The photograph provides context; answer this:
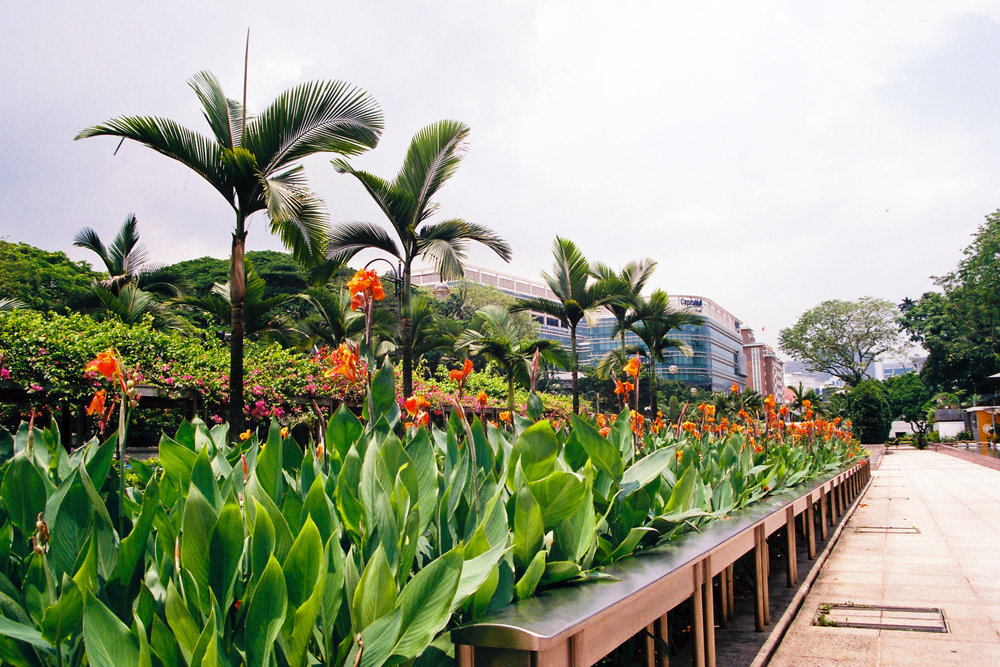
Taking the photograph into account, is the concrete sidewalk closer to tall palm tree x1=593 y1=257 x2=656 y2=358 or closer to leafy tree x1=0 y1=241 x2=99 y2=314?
tall palm tree x1=593 y1=257 x2=656 y2=358

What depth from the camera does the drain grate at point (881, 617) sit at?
2998 mm

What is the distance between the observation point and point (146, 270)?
715 inches

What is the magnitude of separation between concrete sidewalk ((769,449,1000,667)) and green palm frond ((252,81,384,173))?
6.30 metres

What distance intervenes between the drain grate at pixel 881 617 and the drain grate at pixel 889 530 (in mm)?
2838

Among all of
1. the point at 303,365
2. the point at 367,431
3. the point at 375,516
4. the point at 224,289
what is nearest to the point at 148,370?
the point at 303,365

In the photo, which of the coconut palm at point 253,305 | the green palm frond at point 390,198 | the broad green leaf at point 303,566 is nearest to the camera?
the broad green leaf at point 303,566

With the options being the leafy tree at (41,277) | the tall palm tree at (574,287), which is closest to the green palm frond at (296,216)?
the tall palm tree at (574,287)

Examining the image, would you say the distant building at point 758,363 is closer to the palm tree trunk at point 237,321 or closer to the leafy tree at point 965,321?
the leafy tree at point 965,321

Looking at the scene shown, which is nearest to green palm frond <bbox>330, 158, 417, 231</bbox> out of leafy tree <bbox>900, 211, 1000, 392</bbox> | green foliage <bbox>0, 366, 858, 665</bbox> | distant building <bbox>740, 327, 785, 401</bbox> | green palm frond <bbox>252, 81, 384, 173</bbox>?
green palm frond <bbox>252, 81, 384, 173</bbox>

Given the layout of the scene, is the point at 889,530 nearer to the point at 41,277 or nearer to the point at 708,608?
the point at 708,608

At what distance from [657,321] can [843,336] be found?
28.2 metres

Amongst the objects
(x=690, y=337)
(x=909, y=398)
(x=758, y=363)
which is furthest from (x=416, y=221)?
(x=758, y=363)

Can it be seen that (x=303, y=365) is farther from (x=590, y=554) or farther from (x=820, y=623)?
(x=590, y=554)

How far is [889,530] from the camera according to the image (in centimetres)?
599
